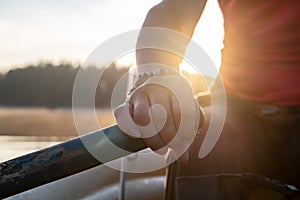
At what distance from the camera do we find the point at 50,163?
1353mm

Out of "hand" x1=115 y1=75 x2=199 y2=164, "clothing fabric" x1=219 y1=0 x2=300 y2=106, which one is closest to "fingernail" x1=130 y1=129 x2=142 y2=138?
"hand" x1=115 y1=75 x2=199 y2=164

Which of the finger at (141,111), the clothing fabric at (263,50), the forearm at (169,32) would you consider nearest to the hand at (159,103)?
the finger at (141,111)

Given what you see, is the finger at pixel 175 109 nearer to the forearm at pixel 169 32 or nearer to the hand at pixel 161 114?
the hand at pixel 161 114

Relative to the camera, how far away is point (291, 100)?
A: 1.66 m

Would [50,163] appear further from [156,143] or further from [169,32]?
[169,32]

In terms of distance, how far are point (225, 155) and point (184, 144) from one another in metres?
0.35

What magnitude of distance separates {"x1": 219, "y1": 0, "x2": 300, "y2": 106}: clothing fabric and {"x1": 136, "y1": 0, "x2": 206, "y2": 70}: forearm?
0.41ft

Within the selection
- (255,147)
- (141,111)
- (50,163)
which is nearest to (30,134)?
(255,147)

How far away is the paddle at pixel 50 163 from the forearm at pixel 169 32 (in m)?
0.30

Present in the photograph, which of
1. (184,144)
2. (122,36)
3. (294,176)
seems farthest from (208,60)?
(184,144)

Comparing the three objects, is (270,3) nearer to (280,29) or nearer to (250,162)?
(280,29)

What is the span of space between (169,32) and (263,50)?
0.25 metres

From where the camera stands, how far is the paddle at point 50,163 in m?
1.35

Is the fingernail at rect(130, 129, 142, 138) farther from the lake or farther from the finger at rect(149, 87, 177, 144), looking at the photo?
the lake
